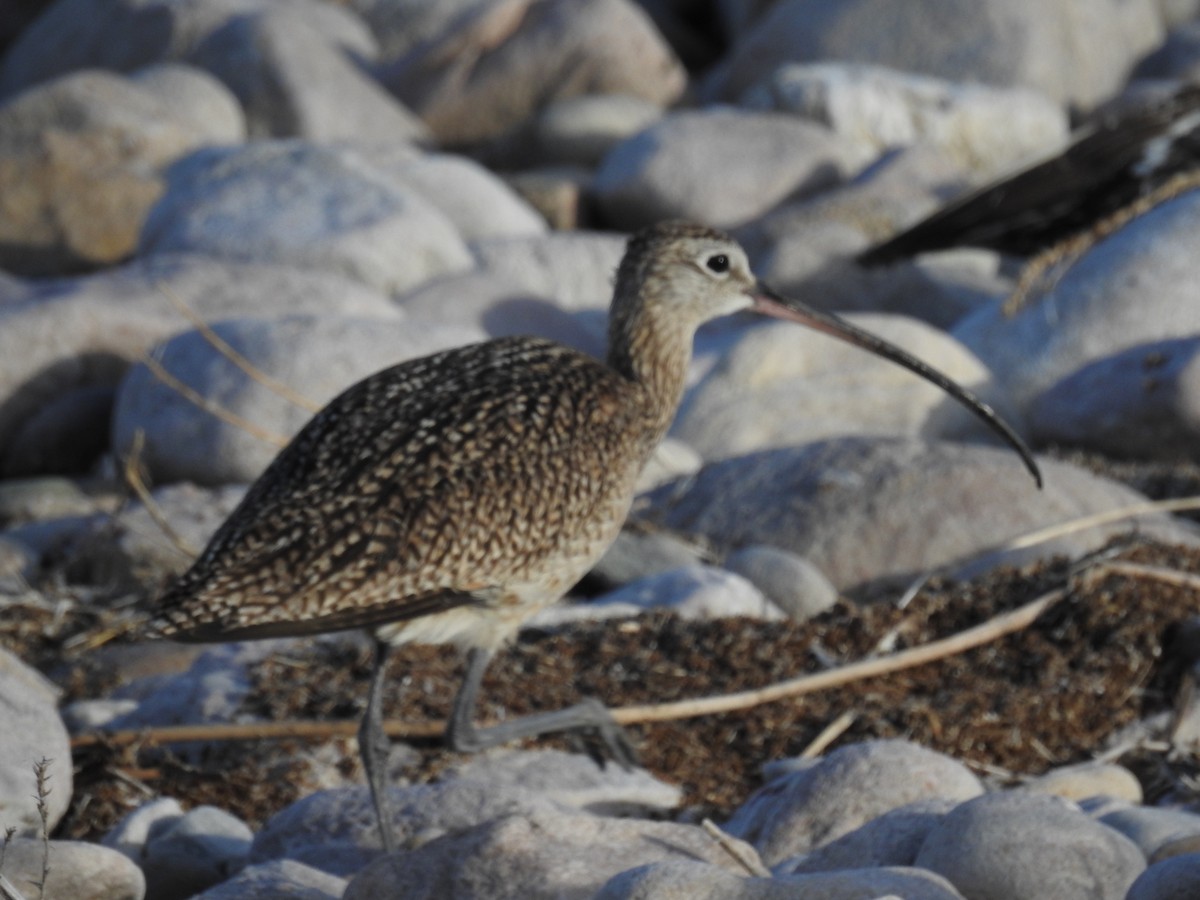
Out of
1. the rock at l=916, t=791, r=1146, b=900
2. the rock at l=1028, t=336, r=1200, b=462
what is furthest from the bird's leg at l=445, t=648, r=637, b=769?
the rock at l=1028, t=336, r=1200, b=462

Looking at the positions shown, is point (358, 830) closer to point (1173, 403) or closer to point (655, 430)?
point (655, 430)

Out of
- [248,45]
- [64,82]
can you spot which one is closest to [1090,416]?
[64,82]

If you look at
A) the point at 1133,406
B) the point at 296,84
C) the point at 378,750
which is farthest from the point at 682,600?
the point at 296,84

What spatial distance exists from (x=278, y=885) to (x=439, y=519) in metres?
1.13

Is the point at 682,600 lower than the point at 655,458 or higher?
higher

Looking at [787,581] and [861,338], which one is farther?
[787,581]

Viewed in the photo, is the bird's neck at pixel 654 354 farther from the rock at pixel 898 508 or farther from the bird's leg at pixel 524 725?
the rock at pixel 898 508

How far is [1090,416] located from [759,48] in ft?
38.5

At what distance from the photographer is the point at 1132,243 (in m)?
11.2

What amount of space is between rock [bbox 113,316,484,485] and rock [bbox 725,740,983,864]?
477cm

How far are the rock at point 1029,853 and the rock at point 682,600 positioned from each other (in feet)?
8.64

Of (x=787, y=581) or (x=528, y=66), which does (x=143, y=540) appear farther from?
(x=528, y=66)

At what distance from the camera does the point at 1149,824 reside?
4.71 meters

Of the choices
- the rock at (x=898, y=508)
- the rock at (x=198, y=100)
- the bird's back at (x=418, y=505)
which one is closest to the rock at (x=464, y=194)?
the rock at (x=198, y=100)
